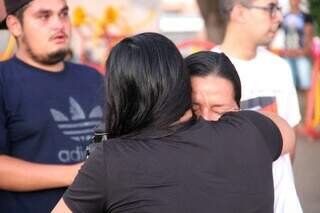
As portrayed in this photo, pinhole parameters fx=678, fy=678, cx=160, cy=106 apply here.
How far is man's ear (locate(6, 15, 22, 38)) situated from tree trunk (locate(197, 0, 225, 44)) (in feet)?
9.74

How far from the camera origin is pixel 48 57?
8.93ft

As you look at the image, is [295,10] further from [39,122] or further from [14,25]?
[39,122]

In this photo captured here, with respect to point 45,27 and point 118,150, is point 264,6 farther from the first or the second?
point 118,150

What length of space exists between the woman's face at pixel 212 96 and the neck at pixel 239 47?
0.95 m

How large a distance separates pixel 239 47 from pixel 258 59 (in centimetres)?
10

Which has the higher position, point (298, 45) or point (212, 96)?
point (212, 96)

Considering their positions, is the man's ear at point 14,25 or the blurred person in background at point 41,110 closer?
the blurred person in background at point 41,110

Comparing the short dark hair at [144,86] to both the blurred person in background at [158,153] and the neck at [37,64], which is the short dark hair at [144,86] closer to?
the blurred person in background at [158,153]

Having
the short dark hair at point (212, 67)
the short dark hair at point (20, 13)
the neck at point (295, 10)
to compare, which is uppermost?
the short dark hair at point (20, 13)

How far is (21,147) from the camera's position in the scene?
8.39 feet

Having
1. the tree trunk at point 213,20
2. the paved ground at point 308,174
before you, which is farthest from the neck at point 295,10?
the tree trunk at point 213,20

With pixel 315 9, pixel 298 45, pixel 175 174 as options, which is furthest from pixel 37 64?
pixel 298 45

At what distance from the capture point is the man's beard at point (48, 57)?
2705 mm

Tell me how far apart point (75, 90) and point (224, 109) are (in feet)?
2.62
